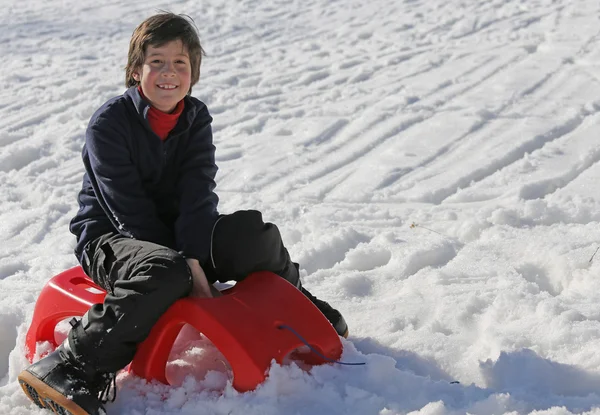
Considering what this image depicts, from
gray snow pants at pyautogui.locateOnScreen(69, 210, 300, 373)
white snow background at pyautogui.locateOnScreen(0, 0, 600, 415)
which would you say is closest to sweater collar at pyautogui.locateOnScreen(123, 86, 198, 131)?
gray snow pants at pyautogui.locateOnScreen(69, 210, 300, 373)

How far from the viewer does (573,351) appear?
85.7 inches

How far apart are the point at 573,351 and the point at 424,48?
13.1 ft

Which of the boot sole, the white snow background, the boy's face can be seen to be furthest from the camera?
the boy's face

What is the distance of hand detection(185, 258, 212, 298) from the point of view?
215 cm

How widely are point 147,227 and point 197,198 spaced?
0.17m

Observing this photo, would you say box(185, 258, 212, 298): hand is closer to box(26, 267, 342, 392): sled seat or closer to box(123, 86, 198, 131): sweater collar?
box(26, 267, 342, 392): sled seat

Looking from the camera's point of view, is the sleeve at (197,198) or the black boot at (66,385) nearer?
the black boot at (66,385)

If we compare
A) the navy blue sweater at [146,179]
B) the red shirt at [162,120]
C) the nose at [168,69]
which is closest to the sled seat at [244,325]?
the navy blue sweater at [146,179]

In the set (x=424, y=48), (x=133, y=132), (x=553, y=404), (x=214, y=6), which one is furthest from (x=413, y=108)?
(x=214, y=6)

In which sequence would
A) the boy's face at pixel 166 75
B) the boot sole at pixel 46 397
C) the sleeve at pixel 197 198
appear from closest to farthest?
1. the boot sole at pixel 46 397
2. the sleeve at pixel 197 198
3. the boy's face at pixel 166 75

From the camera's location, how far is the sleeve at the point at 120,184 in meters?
2.23

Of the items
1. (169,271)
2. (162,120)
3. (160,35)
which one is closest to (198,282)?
(169,271)

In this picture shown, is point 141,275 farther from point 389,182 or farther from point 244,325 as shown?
point 389,182

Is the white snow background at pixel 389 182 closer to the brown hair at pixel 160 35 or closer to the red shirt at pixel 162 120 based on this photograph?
the red shirt at pixel 162 120
